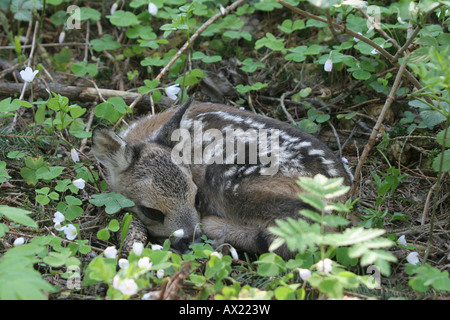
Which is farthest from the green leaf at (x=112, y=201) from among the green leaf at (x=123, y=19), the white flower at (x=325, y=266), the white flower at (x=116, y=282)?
the green leaf at (x=123, y=19)

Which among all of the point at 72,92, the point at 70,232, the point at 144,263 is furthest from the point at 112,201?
the point at 72,92

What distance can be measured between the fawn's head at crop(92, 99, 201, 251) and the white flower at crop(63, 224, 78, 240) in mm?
700

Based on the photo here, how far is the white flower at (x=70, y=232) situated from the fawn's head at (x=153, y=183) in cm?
70

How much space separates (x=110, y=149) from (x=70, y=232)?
93 cm

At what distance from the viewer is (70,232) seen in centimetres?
382

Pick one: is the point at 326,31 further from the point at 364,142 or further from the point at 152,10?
the point at 152,10

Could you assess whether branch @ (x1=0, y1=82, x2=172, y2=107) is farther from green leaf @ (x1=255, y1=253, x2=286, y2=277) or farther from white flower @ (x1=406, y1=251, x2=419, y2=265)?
white flower @ (x1=406, y1=251, x2=419, y2=265)

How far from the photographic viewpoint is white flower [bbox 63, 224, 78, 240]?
12.5 ft

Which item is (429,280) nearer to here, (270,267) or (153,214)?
(270,267)

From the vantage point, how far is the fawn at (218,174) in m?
4.25

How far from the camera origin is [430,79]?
3068mm

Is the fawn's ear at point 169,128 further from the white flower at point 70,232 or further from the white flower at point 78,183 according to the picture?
the white flower at point 70,232

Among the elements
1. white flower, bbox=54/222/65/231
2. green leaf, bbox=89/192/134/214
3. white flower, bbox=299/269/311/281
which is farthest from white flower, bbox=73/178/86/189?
white flower, bbox=299/269/311/281
